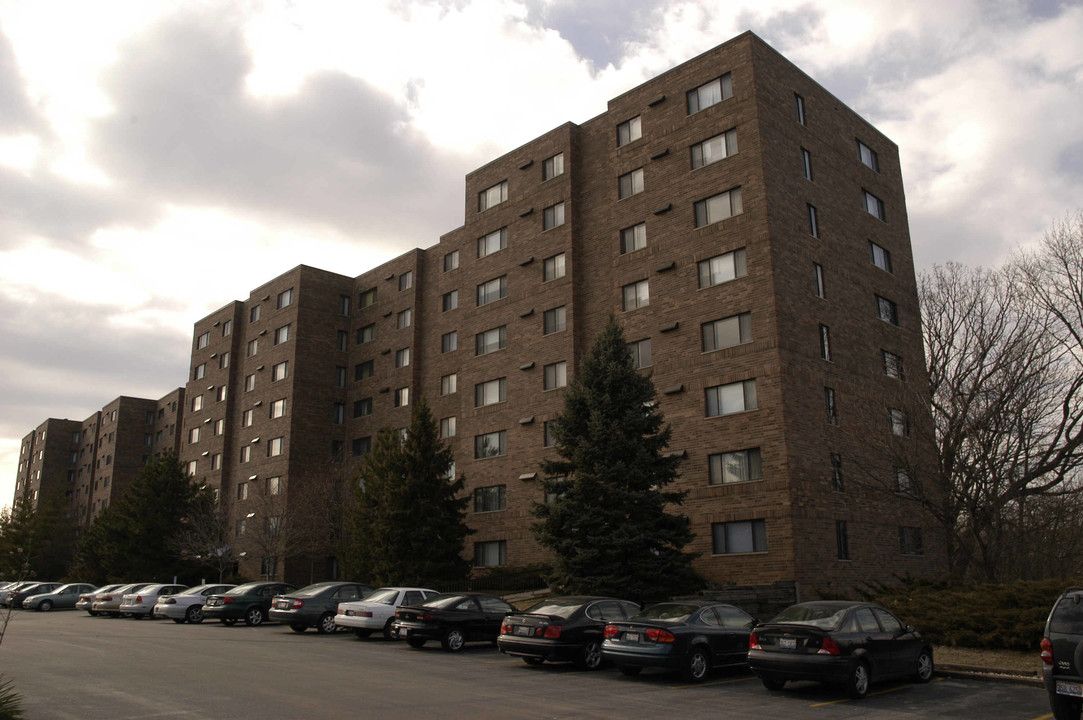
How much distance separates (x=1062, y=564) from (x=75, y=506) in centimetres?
9875

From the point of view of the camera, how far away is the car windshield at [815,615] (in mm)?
13672

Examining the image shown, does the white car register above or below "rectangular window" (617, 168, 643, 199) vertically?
below

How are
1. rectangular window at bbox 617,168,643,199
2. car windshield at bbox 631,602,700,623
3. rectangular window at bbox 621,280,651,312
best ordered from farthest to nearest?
1. rectangular window at bbox 617,168,643,199
2. rectangular window at bbox 621,280,651,312
3. car windshield at bbox 631,602,700,623

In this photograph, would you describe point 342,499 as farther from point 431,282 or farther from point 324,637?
point 324,637

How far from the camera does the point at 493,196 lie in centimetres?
4447

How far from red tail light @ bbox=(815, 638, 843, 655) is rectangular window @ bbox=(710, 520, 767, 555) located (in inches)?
615

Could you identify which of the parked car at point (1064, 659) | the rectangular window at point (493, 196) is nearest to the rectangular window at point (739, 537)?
the parked car at point (1064, 659)

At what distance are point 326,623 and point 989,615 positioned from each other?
17.3 m

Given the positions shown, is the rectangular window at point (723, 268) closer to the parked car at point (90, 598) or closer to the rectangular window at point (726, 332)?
the rectangular window at point (726, 332)

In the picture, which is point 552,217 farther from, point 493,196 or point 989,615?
point 989,615

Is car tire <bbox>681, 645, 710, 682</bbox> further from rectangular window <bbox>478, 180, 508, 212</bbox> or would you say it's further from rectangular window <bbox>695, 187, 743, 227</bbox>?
rectangular window <bbox>478, 180, 508, 212</bbox>

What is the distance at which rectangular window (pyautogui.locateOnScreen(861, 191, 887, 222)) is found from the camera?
37.0 m

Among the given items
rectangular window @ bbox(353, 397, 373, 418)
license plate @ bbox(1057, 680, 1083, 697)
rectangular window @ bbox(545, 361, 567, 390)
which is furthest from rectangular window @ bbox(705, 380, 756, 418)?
rectangular window @ bbox(353, 397, 373, 418)

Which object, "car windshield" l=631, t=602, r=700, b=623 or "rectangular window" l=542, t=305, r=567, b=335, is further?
"rectangular window" l=542, t=305, r=567, b=335
